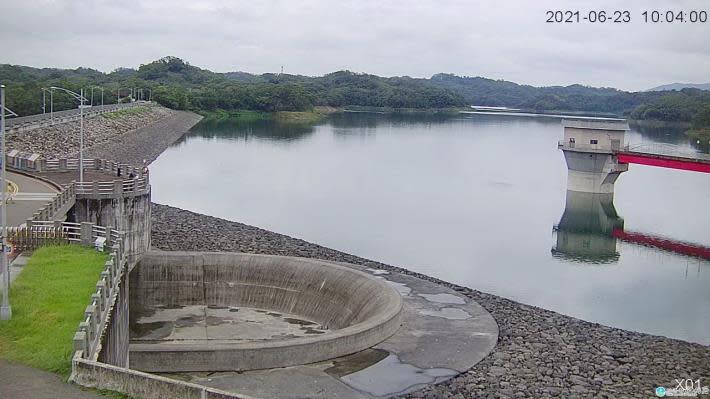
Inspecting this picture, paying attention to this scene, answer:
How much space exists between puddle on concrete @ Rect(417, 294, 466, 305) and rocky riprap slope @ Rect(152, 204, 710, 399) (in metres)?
1.08

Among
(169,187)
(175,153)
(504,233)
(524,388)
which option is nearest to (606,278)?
(504,233)

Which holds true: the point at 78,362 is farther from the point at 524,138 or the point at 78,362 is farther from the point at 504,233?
the point at 524,138

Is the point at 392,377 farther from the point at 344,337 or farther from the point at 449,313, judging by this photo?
the point at 449,313

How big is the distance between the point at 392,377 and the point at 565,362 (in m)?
5.79

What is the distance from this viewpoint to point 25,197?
2858 cm

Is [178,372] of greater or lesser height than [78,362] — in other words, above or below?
below

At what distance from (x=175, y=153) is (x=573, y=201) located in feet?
157

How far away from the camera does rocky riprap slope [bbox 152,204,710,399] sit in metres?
21.4

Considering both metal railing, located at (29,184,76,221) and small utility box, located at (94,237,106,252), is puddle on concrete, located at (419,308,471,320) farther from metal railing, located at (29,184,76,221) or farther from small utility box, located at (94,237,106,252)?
metal railing, located at (29,184,76,221)

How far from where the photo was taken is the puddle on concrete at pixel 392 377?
68.1 feet

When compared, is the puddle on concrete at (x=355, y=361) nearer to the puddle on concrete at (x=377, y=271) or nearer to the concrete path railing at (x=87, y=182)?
the puddle on concrete at (x=377, y=271)

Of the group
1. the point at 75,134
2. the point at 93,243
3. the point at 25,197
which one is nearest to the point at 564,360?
the point at 93,243

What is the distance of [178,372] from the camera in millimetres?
20938

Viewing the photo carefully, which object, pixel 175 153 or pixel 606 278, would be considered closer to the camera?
pixel 606 278
